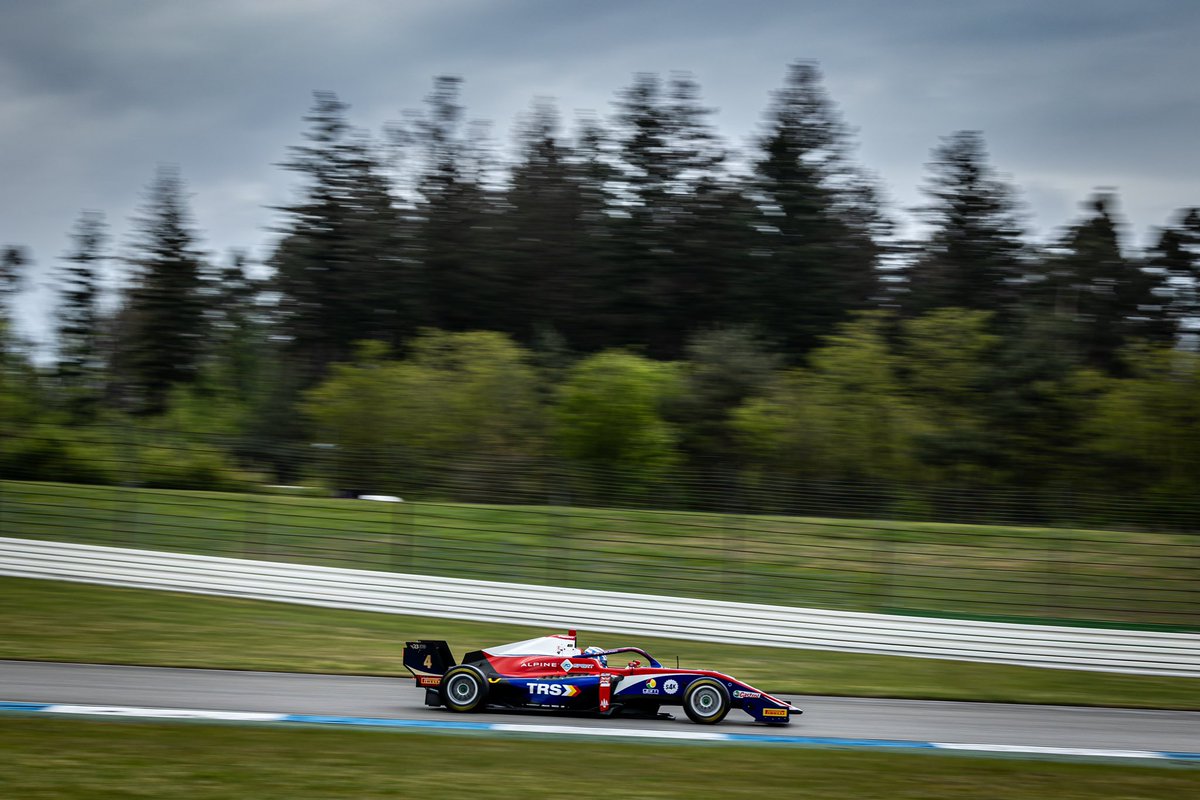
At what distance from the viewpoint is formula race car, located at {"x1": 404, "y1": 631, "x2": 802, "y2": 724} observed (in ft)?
30.2

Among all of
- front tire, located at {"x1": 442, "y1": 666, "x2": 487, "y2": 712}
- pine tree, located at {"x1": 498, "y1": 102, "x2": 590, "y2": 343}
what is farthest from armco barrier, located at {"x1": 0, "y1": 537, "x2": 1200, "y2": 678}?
pine tree, located at {"x1": 498, "y1": 102, "x2": 590, "y2": 343}

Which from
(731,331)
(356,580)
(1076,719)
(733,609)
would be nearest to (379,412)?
(731,331)

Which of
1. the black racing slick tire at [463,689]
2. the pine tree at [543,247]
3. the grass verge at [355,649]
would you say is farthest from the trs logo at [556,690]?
the pine tree at [543,247]

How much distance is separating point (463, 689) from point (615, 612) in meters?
7.09

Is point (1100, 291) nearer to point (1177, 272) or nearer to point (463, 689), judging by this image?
point (1177, 272)

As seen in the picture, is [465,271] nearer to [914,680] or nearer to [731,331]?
[731,331]

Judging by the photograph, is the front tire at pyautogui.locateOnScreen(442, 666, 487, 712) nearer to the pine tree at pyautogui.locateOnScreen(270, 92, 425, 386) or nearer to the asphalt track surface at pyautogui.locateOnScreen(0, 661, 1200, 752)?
the asphalt track surface at pyautogui.locateOnScreen(0, 661, 1200, 752)

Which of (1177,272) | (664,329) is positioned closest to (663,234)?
(664,329)

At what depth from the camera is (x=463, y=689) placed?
9.42m

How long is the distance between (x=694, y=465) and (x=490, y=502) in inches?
722

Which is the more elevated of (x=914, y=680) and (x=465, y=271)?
(x=465, y=271)

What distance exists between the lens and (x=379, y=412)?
37281 millimetres

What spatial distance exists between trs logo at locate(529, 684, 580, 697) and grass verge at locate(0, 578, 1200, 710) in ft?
11.4

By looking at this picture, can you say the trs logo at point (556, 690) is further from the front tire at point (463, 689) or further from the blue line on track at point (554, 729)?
the front tire at point (463, 689)
